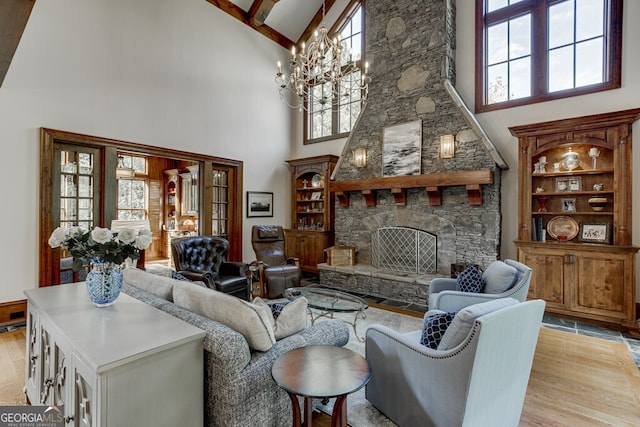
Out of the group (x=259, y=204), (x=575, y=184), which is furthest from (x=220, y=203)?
(x=575, y=184)

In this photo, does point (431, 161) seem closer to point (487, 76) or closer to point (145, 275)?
point (487, 76)

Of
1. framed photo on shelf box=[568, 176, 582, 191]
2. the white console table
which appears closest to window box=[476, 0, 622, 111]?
framed photo on shelf box=[568, 176, 582, 191]

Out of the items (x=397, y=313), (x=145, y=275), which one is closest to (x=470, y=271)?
(x=397, y=313)

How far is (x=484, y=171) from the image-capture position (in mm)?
4602

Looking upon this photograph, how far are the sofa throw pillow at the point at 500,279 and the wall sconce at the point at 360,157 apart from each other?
10.9ft

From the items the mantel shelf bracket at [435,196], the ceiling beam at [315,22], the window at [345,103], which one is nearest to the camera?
the mantel shelf bracket at [435,196]

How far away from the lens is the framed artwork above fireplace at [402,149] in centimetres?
543

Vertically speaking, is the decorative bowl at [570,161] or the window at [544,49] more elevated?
the window at [544,49]

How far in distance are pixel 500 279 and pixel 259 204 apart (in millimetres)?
5176

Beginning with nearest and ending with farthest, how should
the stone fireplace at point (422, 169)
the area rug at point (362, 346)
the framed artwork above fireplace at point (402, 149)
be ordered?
the area rug at point (362, 346) → the stone fireplace at point (422, 169) → the framed artwork above fireplace at point (402, 149)

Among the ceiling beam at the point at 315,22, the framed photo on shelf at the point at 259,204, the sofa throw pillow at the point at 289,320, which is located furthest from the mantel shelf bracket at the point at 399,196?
the ceiling beam at the point at 315,22

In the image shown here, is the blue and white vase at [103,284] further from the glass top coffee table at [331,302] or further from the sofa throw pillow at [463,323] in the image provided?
the sofa throw pillow at [463,323]

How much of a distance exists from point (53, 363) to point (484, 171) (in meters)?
5.01

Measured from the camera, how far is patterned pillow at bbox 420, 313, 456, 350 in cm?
193
